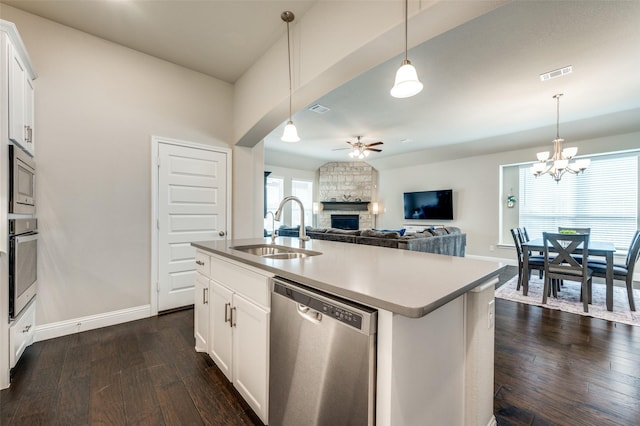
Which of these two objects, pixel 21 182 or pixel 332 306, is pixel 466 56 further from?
pixel 21 182

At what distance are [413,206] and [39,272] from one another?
7.81m

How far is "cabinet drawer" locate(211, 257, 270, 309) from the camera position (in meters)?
1.43

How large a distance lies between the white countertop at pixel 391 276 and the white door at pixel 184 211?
1.97 meters

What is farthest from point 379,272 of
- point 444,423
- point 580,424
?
point 580,424

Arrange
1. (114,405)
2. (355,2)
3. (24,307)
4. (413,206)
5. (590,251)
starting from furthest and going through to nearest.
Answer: (413,206) → (590,251) → (24,307) → (355,2) → (114,405)

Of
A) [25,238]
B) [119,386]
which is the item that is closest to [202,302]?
[119,386]

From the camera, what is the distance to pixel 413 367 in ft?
3.09

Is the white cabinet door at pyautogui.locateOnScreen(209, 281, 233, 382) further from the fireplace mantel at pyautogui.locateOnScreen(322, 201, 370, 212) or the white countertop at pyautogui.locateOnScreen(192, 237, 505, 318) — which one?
the fireplace mantel at pyautogui.locateOnScreen(322, 201, 370, 212)

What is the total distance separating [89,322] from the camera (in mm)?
2715

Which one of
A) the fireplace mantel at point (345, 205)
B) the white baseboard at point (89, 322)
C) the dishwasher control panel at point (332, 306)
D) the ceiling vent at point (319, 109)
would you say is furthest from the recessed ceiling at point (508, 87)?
the white baseboard at point (89, 322)

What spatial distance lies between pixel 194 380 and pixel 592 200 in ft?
25.0

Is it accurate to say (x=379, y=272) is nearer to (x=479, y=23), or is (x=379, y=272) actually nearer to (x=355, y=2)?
(x=355, y=2)

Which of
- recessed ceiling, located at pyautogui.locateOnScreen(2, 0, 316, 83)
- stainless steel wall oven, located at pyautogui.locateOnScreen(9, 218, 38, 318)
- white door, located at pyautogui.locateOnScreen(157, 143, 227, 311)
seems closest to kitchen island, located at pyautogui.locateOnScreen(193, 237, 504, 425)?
stainless steel wall oven, located at pyautogui.locateOnScreen(9, 218, 38, 318)

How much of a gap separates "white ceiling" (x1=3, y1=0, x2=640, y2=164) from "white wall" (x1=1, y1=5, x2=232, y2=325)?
0.78 ft
